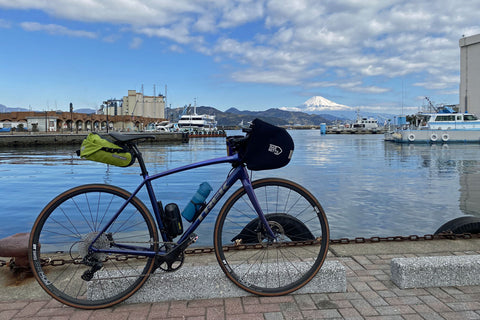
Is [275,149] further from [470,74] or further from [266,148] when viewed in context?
[470,74]

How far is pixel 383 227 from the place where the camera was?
876cm

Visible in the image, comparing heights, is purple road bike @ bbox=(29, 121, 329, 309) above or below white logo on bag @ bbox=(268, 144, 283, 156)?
below

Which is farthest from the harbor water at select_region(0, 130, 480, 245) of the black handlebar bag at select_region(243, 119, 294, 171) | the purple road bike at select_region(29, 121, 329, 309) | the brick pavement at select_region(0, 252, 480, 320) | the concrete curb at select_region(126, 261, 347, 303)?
the black handlebar bag at select_region(243, 119, 294, 171)

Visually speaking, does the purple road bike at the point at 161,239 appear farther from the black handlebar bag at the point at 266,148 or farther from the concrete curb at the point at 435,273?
the concrete curb at the point at 435,273

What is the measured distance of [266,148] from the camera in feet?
9.93

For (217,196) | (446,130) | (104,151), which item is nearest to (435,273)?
(217,196)

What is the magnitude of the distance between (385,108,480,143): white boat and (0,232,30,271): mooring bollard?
5377 centimetres

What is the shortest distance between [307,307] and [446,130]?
54.6 m

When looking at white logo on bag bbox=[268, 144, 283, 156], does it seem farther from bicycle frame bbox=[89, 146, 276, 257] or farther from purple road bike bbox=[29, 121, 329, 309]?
bicycle frame bbox=[89, 146, 276, 257]

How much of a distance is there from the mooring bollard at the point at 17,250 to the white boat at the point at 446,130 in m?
53.8

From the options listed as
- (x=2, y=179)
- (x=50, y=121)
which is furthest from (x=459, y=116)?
(x=50, y=121)

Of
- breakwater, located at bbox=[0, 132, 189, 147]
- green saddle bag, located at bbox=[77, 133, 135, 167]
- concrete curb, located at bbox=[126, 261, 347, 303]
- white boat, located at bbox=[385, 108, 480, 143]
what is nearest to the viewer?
green saddle bag, located at bbox=[77, 133, 135, 167]

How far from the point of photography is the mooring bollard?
3783 mm

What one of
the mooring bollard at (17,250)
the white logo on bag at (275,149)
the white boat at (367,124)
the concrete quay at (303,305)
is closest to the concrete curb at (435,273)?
the concrete quay at (303,305)
